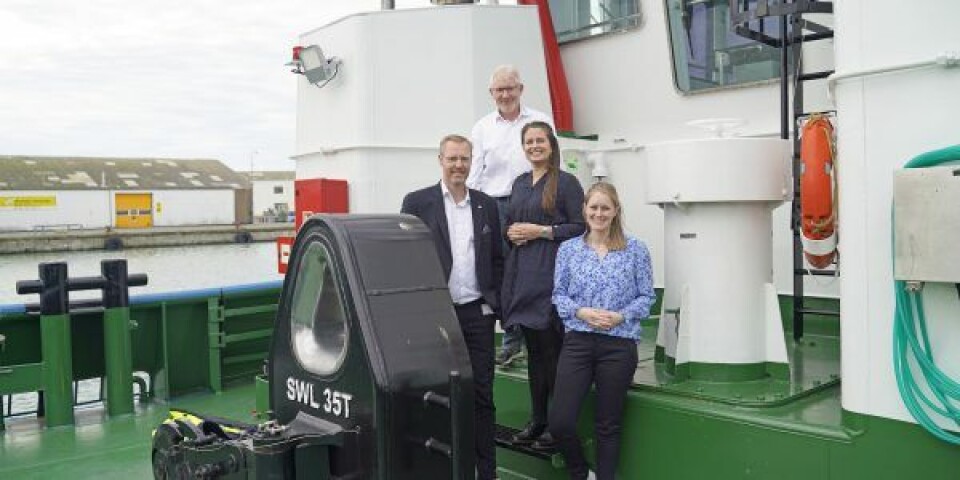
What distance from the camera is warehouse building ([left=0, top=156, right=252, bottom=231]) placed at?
36844mm

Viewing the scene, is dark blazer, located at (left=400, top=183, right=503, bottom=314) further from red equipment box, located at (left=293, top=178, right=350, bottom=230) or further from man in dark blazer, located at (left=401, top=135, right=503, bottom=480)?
red equipment box, located at (left=293, top=178, right=350, bottom=230)

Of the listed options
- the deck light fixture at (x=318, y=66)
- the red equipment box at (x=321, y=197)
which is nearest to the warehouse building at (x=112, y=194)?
the deck light fixture at (x=318, y=66)

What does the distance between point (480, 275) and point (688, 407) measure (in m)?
1.00

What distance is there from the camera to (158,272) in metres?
22.2

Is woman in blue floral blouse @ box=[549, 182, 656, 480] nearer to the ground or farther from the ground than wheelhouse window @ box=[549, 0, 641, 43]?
nearer to the ground

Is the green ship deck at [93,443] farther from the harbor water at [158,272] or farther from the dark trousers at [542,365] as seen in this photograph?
the dark trousers at [542,365]

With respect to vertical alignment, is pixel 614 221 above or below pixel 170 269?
above

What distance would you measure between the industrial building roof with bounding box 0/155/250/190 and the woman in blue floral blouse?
3939 centimetres

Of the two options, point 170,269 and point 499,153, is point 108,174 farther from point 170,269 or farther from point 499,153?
point 499,153

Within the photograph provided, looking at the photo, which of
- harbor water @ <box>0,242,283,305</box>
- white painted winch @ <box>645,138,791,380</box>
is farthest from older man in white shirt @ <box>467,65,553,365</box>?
harbor water @ <box>0,242,283,305</box>

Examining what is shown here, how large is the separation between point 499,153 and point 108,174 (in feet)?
135

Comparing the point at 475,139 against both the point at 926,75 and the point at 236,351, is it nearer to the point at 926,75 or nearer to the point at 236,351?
the point at 926,75

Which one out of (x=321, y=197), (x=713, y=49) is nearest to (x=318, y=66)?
(x=321, y=197)

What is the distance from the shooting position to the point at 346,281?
266 cm
